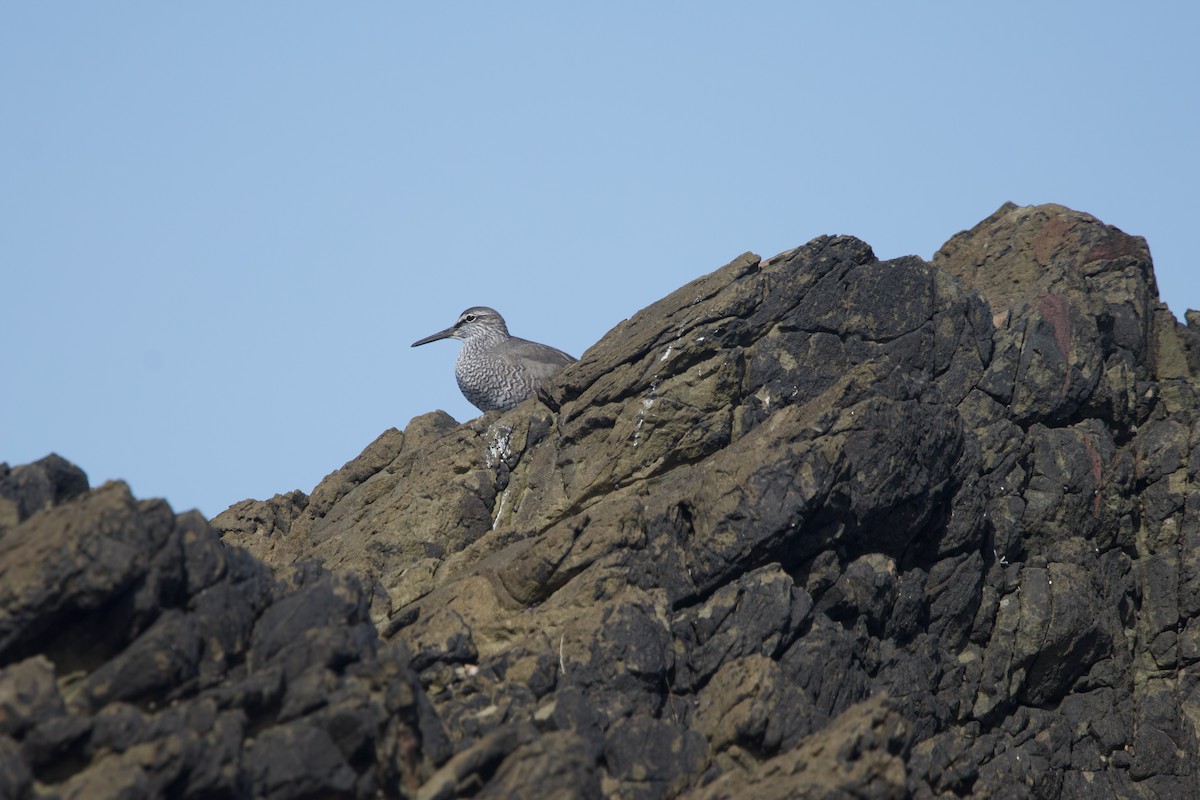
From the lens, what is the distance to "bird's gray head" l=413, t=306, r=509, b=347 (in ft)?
77.7

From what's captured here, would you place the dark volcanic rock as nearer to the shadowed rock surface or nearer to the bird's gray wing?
the shadowed rock surface

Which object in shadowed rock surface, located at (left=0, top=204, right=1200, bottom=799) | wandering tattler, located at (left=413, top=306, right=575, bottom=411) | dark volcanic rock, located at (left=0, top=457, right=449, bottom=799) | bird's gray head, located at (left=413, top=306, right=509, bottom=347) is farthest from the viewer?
bird's gray head, located at (left=413, top=306, right=509, bottom=347)

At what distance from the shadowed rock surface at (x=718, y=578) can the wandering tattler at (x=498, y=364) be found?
6.94 ft

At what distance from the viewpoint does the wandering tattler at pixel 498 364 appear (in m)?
22.1

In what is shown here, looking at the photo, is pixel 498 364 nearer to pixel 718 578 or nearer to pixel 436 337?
pixel 436 337

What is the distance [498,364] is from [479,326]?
1.73m

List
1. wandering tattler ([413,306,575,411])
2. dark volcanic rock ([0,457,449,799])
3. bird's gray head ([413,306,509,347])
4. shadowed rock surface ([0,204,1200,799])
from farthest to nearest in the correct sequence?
bird's gray head ([413,306,509,347])
wandering tattler ([413,306,575,411])
shadowed rock surface ([0,204,1200,799])
dark volcanic rock ([0,457,449,799])

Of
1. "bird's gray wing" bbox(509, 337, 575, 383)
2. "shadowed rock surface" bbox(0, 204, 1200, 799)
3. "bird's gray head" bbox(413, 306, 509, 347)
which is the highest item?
"bird's gray head" bbox(413, 306, 509, 347)

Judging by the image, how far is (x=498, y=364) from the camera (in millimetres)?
22391

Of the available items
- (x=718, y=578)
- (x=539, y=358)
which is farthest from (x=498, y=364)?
(x=718, y=578)

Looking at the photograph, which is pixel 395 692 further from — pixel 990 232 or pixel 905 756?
pixel 990 232

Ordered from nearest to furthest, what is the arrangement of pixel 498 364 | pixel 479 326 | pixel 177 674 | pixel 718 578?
pixel 177 674, pixel 718 578, pixel 498 364, pixel 479 326

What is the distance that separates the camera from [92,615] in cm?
1022

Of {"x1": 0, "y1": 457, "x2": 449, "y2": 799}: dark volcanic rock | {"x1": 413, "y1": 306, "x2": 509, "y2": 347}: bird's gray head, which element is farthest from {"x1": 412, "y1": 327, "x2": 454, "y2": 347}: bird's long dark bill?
{"x1": 0, "y1": 457, "x2": 449, "y2": 799}: dark volcanic rock
